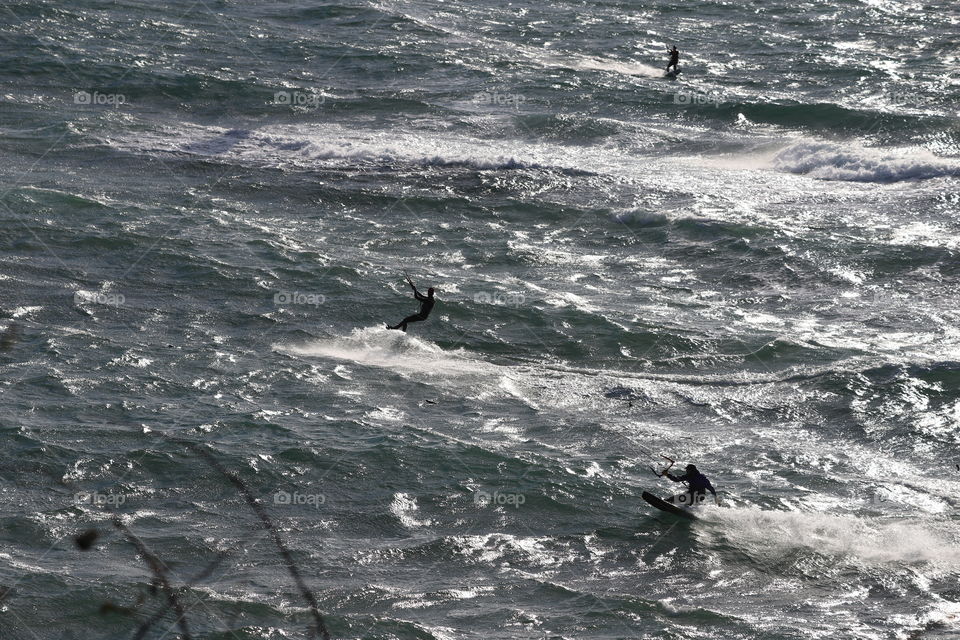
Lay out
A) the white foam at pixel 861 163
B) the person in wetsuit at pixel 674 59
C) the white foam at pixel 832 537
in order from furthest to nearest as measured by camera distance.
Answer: the person in wetsuit at pixel 674 59 < the white foam at pixel 861 163 < the white foam at pixel 832 537

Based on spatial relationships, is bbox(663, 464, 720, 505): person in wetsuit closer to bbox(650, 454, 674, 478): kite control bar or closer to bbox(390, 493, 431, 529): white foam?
bbox(650, 454, 674, 478): kite control bar

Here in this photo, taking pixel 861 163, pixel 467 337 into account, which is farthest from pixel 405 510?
pixel 861 163

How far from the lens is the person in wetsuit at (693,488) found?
68.9 ft

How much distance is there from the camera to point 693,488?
21.2 m

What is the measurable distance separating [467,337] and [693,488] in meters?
9.01

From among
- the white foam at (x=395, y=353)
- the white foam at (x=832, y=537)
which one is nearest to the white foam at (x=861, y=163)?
the white foam at (x=395, y=353)

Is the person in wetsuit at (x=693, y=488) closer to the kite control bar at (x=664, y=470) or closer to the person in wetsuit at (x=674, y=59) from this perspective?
the kite control bar at (x=664, y=470)

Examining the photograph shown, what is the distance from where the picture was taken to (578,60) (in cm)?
5419

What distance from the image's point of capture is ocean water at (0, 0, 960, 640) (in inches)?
747

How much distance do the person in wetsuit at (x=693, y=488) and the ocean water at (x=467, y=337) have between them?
526 mm

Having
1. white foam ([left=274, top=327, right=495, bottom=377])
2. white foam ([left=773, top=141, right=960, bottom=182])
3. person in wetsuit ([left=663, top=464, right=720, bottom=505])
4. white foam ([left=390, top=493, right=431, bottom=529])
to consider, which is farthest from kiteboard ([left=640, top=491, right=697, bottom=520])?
white foam ([left=773, top=141, right=960, bottom=182])

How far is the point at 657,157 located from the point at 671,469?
2179 cm

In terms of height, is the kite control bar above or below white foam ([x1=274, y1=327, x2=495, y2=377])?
above

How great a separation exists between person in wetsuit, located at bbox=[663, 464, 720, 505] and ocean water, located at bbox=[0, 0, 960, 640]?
53 cm
